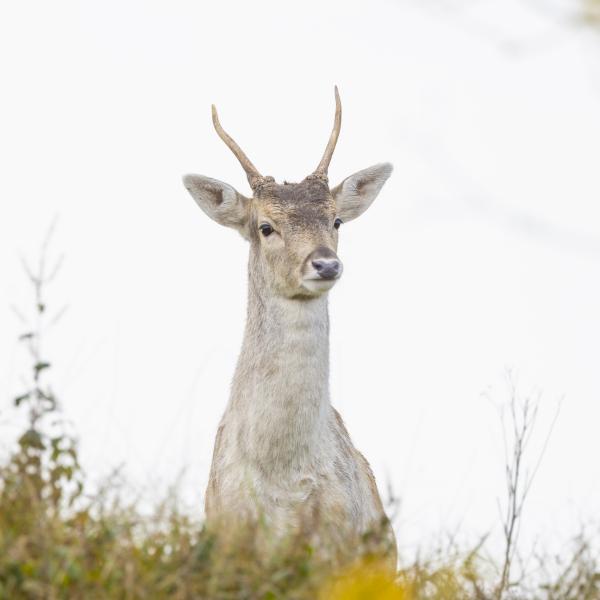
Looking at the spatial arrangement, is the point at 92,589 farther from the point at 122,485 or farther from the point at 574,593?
the point at 574,593

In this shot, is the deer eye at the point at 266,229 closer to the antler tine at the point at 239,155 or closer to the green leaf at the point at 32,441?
the antler tine at the point at 239,155

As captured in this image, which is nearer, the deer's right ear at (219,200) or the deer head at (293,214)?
the deer head at (293,214)

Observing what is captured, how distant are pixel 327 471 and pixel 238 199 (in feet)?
7.19

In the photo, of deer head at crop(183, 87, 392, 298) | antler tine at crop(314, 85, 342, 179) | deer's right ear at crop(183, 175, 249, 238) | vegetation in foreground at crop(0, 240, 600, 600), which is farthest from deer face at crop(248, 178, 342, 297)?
vegetation in foreground at crop(0, 240, 600, 600)

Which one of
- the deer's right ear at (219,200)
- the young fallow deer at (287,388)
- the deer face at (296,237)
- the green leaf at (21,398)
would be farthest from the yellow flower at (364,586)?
the deer's right ear at (219,200)

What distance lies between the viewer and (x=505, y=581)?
548cm

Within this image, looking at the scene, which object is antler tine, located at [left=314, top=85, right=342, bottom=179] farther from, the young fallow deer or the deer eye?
the deer eye

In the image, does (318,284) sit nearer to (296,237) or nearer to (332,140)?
(296,237)

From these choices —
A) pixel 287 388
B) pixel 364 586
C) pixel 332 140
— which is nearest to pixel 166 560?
pixel 364 586

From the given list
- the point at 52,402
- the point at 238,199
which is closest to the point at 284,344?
the point at 238,199

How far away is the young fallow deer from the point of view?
7.27 meters

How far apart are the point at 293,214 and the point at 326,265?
849 millimetres

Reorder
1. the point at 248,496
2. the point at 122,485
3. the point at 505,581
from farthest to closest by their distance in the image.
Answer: the point at 248,496
the point at 505,581
the point at 122,485

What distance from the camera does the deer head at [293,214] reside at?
304 inches
